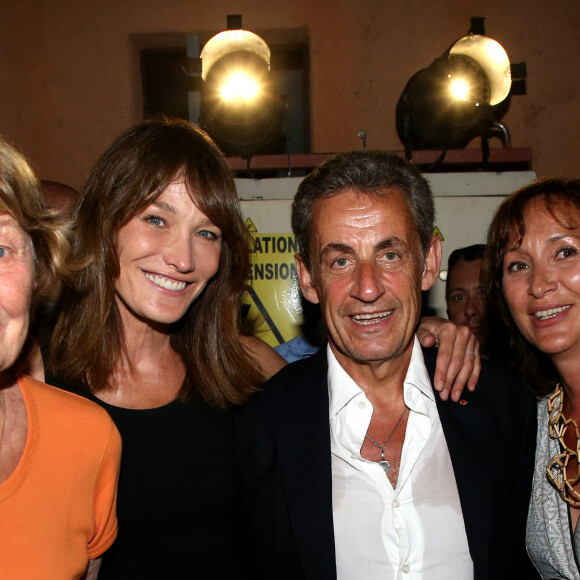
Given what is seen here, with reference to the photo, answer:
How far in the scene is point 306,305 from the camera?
3.47 metres

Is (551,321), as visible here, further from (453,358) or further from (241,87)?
(241,87)

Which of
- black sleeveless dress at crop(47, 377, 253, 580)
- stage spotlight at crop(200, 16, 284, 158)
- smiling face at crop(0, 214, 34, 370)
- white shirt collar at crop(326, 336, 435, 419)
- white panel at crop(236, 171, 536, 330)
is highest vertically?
stage spotlight at crop(200, 16, 284, 158)

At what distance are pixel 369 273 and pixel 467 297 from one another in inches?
70.9

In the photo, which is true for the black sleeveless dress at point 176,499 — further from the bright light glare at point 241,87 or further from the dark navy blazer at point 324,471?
the bright light glare at point 241,87

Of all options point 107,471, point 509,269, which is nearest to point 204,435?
point 107,471

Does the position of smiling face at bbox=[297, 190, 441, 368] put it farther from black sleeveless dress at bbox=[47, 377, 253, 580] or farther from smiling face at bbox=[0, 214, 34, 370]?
smiling face at bbox=[0, 214, 34, 370]

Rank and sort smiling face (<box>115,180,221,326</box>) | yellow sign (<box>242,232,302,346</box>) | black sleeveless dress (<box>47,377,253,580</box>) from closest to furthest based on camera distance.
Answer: black sleeveless dress (<box>47,377,253,580</box>)
smiling face (<box>115,180,221,326</box>)
yellow sign (<box>242,232,302,346</box>)

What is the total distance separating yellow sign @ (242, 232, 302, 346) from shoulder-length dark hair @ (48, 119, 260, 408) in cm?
141

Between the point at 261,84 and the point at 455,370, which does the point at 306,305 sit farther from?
the point at 455,370

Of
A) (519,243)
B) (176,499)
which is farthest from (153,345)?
(519,243)

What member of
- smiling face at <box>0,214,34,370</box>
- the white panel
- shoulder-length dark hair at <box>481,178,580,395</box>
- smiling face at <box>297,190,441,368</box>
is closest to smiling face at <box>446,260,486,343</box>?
the white panel

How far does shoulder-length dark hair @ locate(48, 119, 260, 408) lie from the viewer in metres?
1.81

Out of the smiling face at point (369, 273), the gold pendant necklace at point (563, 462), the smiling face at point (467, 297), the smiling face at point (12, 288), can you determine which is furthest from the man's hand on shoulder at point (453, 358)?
the smiling face at point (467, 297)

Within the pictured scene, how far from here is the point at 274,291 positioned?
11.4 feet
